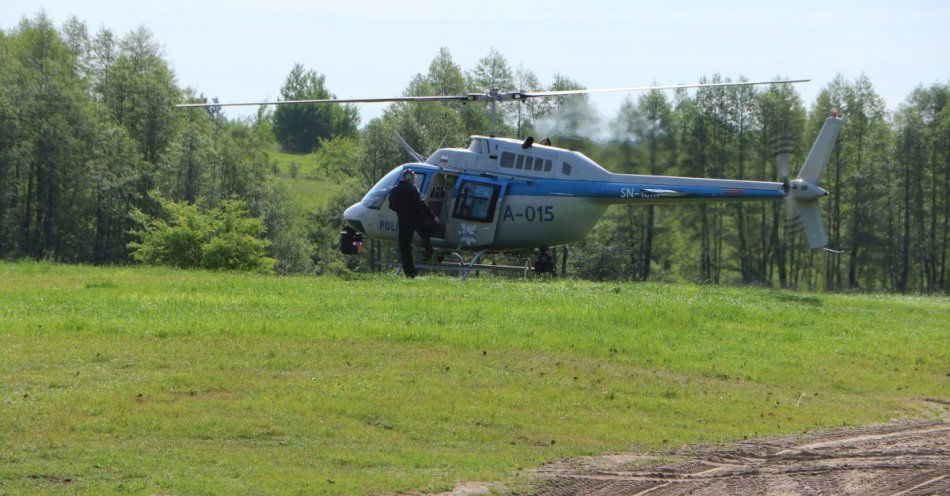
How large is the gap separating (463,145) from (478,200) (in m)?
36.9

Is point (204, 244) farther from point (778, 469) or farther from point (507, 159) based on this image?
point (778, 469)

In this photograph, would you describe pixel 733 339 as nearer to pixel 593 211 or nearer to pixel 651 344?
pixel 651 344

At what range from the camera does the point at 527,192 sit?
1091 inches

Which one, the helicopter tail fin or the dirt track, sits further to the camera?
the helicopter tail fin

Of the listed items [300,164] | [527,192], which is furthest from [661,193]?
[300,164]

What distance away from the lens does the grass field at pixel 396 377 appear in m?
12.5

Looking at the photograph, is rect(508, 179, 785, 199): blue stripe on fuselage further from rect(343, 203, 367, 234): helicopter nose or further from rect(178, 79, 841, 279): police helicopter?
rect(343, 203, 367, 234): helicopter nose

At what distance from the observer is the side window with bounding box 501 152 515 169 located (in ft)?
91.5

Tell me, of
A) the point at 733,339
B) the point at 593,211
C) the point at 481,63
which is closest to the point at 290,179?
the point at 481,63

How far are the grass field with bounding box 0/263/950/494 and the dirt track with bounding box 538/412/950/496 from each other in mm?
557

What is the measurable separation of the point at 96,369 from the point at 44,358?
1.01m

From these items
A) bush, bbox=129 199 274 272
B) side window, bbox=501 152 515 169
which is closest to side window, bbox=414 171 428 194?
side window, bbox=501 152 515 169

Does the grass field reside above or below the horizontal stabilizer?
below

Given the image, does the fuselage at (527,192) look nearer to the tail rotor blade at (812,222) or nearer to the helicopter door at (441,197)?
the helicopter door at (441,197)
